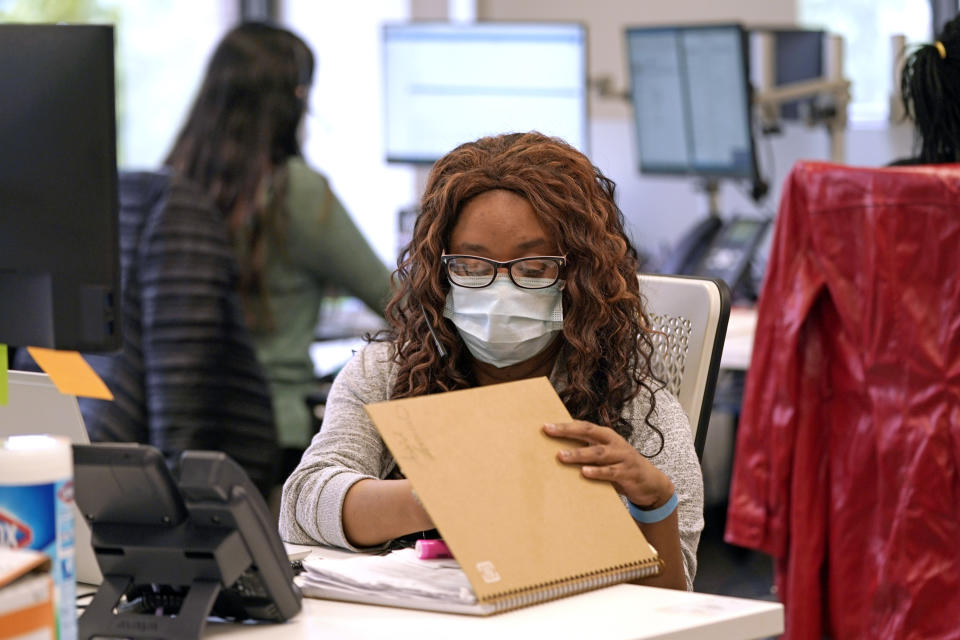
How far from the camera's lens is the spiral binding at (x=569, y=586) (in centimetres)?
103

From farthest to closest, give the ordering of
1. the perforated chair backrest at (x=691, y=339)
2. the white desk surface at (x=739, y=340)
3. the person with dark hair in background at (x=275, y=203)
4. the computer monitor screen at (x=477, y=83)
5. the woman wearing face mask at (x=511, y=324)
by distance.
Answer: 1. the computer monitor screen at (x=477, y=83)
2. the white desk surface at (x=739, y=340)
3. the person with dark hair in background at (x=275, y=203)
4. the perforated chair backrest at (x=691, y=339)
5. the woman wearing face mask at (x=511, y=324)

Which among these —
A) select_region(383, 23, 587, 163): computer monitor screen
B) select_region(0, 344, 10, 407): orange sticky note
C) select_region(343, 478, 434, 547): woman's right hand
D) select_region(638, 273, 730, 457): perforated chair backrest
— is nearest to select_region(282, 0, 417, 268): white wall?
select_region(383, 23, 587, 163): computer monitor screen

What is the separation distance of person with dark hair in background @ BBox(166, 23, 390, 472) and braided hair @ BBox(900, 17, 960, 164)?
1024 mm

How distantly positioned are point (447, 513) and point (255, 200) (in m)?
1.46

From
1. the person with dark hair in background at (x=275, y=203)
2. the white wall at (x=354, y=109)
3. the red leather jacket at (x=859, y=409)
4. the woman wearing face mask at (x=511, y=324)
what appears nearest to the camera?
the woman wearing face mask at (x=511, y=324)

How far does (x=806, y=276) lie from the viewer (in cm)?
196

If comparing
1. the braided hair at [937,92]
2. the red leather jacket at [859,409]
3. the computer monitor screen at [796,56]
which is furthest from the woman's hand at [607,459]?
the computer monitor screen at [796,56]

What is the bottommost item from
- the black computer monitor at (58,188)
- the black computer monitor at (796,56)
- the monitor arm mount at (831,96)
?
the black computer monitor at (58,188)

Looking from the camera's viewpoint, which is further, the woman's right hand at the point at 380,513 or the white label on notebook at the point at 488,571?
the woman's right hand at the point at 380,513

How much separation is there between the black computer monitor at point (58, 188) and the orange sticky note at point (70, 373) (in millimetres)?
10

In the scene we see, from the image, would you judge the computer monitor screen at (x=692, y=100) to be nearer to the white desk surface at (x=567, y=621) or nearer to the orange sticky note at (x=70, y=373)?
the white desk surface at (x=567, y=621)

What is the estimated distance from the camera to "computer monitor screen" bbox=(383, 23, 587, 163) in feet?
10.6

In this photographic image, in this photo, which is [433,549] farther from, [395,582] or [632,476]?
[632,476]

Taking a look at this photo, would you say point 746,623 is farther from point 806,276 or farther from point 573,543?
point 806,276
